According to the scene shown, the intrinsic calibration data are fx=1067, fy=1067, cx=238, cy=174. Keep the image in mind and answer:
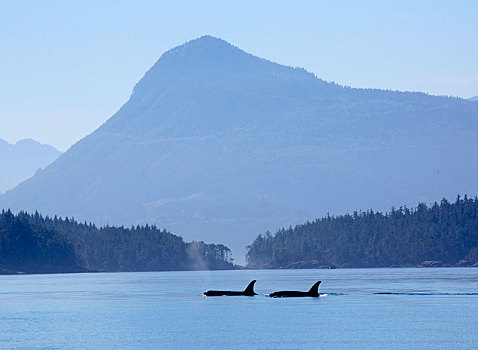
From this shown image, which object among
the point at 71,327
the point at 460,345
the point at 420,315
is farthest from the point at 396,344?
the point at 71,327

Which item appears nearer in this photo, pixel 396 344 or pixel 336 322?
pixel 396 344

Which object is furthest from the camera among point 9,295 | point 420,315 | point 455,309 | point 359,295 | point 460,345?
point 9,295

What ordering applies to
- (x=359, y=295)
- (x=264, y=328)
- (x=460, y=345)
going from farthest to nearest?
(x=359, y=295), (x=264, y=328), (x=460, y=345)

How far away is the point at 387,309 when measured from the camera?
5074 inches

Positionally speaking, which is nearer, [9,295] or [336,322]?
[336,322]

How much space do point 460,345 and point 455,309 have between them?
120 feet

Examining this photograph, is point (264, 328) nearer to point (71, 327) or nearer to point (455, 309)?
point (71, 327)

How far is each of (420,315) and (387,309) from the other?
10.2m

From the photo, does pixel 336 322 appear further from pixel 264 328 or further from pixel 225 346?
pixel 225 346

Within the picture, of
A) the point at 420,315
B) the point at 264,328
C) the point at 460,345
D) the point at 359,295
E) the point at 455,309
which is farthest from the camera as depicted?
the point at 359,295

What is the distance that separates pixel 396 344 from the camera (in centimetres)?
9281

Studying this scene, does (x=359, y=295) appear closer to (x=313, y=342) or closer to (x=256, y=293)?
(x=256, y=293)

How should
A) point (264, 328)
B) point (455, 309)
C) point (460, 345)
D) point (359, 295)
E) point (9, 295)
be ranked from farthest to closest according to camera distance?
1. point (9, 295)
2. point (359, 295)
3. point (455, 309)
4. point (264, 328)
5. point (460, 345)

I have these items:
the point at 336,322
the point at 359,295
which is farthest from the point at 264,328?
the point at 359,295
